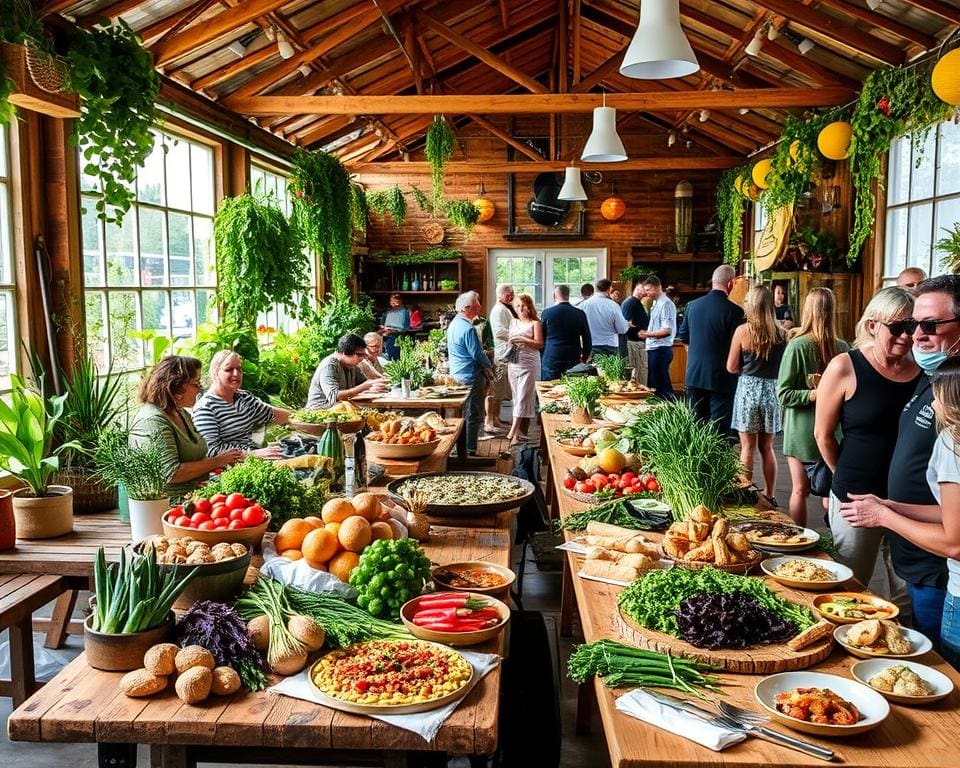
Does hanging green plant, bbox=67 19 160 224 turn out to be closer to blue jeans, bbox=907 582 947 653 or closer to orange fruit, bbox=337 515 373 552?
orange fruit, bbox=337 515 373 552

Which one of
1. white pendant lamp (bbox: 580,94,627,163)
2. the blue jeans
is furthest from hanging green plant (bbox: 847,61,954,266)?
the blue jeans

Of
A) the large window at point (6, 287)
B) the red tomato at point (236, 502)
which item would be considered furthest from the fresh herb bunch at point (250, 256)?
the red tomato at point (236, 502)

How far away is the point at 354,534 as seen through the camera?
2309 millimetres

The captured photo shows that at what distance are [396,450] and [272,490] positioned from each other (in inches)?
49.0

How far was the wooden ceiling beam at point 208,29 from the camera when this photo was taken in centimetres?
630

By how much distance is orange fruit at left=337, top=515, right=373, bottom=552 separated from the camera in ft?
7.58

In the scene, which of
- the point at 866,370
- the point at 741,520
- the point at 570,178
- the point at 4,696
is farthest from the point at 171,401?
the point at 570,178

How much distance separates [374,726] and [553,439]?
121 inches

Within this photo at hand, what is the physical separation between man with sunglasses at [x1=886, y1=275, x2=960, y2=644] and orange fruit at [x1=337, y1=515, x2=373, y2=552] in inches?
60.4

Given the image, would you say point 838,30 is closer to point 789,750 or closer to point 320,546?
point 320,546

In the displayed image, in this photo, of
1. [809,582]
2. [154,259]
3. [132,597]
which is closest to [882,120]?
[154,259]

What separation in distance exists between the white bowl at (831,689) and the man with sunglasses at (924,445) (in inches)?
34.0

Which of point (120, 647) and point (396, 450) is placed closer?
point (120, 647)

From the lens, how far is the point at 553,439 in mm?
4688
